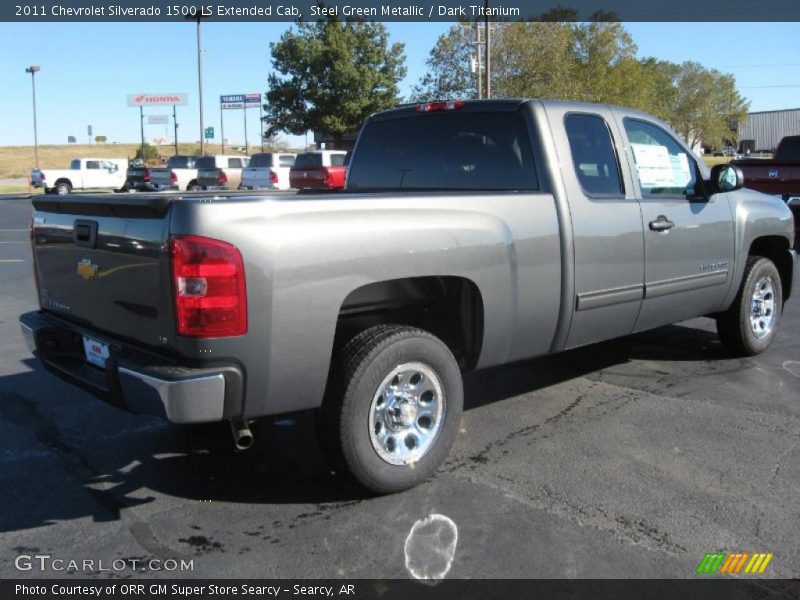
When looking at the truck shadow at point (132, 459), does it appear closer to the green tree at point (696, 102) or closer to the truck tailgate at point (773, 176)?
the truck tailgate at point (773, 176)

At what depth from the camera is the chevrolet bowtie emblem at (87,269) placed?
3.68 metres

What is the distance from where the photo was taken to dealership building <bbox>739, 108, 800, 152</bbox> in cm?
6925

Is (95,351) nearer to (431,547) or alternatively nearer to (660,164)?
(431,547)

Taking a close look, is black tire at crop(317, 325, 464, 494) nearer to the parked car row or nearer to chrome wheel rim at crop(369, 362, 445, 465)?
chrome wheel rim at crop(369, 362, 445, 465)

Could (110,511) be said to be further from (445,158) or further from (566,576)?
(445,158)

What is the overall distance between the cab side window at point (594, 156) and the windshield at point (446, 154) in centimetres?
34

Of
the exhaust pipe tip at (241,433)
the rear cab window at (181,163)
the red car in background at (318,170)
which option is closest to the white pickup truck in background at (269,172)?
the red car in background at (318,170)

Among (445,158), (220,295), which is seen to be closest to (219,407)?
(220,295)

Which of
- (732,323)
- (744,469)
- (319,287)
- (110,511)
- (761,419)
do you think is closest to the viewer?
(319,287)

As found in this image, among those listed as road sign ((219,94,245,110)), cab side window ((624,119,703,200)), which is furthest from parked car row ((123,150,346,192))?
road sign ((219,94,245,110))

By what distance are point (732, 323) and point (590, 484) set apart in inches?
115

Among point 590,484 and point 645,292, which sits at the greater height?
point 645,292

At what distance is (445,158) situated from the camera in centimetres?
493

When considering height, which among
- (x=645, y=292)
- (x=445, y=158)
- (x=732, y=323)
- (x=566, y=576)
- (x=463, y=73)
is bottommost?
(x=566, y=576)
